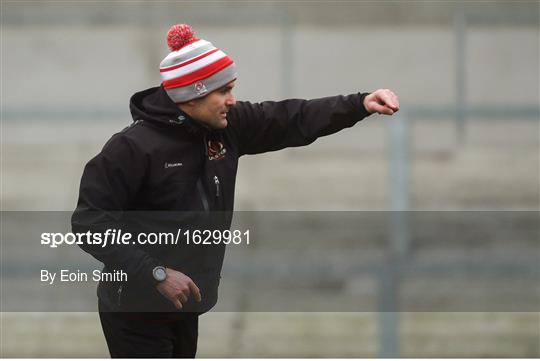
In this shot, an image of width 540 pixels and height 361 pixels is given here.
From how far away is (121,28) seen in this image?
29.8ft

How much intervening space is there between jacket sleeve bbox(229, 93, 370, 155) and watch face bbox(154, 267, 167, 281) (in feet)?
1.45

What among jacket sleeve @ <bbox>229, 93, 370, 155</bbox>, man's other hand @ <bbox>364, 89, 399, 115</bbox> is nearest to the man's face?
jacket sleeve @ <bbox>229, 93, 370, 155</bbox>

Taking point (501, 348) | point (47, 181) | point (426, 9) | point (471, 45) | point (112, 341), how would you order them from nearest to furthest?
point (112, 341), point (501, 348), point (47, 181), point (471, 45), point (426, 9)

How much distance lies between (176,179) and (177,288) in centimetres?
28

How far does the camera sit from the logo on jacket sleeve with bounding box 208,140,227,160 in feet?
10.3

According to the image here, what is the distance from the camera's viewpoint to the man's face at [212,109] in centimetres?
311

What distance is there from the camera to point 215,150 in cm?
315

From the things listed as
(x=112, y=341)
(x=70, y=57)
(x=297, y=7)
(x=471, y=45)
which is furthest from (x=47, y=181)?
(x=112, y=341)

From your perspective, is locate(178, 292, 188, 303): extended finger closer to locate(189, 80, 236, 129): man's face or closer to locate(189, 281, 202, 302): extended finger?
locate(189, 281, 202, 302): extended finger

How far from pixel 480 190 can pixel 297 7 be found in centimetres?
237

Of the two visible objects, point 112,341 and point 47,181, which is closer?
point 112,341

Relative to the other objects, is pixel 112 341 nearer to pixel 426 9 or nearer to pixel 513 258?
pixel 513 258

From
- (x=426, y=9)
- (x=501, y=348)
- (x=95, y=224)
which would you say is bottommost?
(x=501, y=348)

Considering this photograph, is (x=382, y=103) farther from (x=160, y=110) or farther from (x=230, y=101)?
(x=160, y=110)
